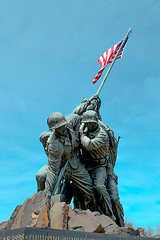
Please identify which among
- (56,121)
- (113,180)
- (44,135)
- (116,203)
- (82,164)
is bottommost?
(116,203)

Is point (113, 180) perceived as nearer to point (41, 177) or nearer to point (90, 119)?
point (90, 119)

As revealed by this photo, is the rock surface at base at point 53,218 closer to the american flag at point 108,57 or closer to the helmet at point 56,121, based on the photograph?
the helmet at point 56,121

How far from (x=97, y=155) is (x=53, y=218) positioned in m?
3.00

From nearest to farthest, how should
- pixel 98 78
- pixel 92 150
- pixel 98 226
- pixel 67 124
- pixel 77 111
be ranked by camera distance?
pixel 98 226 < pixel 67 124 < pixel 92 150 < pixel 77 111 < pixel 98 78

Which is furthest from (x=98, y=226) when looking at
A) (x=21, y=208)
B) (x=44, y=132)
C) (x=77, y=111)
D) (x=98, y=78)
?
(x=98, y=78)

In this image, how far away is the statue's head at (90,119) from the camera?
775 centimetres

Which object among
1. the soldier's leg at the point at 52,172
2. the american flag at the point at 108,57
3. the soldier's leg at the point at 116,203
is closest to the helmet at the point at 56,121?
the soldier's leg at the point at 52,172

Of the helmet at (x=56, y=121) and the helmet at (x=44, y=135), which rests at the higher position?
the helmet at (x=44, y=135)

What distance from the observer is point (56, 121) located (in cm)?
681

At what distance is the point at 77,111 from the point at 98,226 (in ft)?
12.5

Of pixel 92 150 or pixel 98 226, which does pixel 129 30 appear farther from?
pixel 98 226

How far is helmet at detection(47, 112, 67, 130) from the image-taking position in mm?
6805

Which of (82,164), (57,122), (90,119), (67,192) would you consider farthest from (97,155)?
(57,122)

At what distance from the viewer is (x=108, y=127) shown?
27.9 feet
